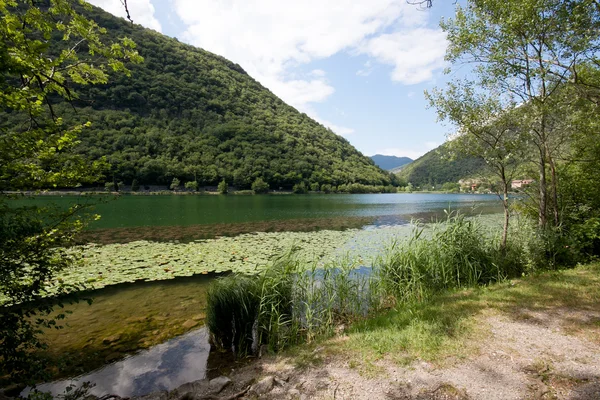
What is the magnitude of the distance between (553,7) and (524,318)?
7955 mm

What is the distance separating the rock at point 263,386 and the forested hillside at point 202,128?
3422 inches

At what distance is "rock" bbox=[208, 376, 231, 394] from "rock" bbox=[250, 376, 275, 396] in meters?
0.55

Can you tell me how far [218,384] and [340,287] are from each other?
3.61 m

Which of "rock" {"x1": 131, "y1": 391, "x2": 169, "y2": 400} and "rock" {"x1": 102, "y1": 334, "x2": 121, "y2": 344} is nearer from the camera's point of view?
"rock" {"x1": 131, "y1": 391, "x2": 169, "y2": 400}

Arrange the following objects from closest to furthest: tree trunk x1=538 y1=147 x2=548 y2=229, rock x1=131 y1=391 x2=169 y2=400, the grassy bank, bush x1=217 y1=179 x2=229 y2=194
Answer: rock x1=131 y1=391 x2=169 y2=400
the grassy bank
tree trunk x1=538 y1=147 x2=548 y2=229
bush x1=217 y1=179 x2=229 y2=194

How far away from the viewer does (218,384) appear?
4.64 m

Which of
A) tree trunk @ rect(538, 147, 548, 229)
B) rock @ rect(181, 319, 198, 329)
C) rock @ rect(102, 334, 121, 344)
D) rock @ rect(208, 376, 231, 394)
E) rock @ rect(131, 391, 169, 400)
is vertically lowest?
rock @ rect(181, 319, 198, 329)

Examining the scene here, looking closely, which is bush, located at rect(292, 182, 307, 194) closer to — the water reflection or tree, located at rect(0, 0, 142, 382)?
the water reflection

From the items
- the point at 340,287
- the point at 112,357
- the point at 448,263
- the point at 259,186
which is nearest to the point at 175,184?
the point at 259,186

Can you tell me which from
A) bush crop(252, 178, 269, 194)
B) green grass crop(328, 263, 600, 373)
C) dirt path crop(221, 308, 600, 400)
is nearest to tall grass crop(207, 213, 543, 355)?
green grass crop(328, 263, 600, 373)

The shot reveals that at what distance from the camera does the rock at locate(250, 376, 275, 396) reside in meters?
4.24

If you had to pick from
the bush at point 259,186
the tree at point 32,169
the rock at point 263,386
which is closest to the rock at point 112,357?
the tree at point 32,169

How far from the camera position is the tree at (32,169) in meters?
3.42

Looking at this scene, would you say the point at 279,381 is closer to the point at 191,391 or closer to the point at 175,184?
the point at 191,391
